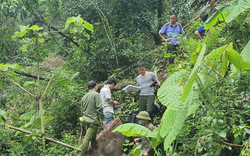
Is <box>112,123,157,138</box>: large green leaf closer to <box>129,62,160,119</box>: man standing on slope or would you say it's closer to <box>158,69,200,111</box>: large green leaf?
<box>158,69,200,111</box>: large green leaf

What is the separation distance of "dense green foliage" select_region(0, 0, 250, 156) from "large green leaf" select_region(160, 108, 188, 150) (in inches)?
0.5

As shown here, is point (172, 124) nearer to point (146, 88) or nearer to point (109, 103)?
point (146, 88)

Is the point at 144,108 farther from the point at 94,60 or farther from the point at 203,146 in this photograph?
the point at 94,60

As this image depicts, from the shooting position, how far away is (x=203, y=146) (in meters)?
2.77

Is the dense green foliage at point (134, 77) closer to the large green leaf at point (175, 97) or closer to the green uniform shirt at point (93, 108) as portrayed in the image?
the large green leaf at point (175, 97)

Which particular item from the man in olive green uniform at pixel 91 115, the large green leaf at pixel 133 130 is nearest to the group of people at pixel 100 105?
the man in olive green uniform at pixel 91 115

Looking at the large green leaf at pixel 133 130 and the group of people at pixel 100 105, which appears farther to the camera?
the group of people at pixel 100 105

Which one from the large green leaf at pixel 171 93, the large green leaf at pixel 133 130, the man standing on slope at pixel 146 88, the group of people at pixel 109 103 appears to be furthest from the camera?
the man standing on slope at pixel 146 88

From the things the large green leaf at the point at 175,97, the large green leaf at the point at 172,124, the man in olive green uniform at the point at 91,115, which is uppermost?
the large green leaf at the point at 175,97

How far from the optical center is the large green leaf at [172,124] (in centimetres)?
314

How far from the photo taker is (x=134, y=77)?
9492 mm

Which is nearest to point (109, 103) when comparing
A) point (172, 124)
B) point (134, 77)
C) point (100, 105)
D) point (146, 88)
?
point (100, 105)

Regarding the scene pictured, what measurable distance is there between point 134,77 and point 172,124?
6.25 meters

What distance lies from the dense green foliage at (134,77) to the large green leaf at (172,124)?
14mm
